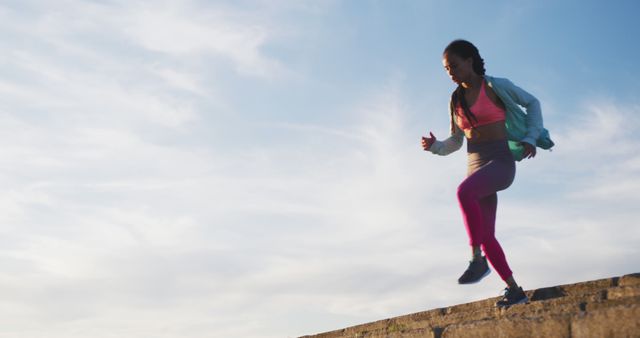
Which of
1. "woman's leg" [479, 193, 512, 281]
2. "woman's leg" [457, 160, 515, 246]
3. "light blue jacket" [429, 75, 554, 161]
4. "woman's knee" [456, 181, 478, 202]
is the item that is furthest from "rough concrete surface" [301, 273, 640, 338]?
"light blue jacket" [429, 75, 554, 161]

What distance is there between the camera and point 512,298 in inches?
219

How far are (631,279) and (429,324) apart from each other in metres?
1.69

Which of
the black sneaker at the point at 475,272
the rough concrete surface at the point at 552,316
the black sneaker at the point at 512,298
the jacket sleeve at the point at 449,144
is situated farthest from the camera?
the jacket sleeve at the point at 449,144

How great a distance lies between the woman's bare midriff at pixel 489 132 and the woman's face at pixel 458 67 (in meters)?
0.41

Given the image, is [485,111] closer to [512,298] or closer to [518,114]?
[518,114]

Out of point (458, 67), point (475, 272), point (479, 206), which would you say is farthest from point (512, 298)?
point (458, 67)

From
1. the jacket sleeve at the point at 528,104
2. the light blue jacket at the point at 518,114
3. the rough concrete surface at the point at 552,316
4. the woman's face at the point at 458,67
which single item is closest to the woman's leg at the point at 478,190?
the light blue jacket at the point at 518,114

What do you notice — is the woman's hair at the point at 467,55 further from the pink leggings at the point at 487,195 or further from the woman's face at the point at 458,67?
the pink leggings at the point at 487,195

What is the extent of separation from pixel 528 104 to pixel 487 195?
795 mm

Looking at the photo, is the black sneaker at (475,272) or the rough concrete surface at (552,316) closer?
the rough concrete surface at (552,316)

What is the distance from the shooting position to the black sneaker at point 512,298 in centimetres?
553

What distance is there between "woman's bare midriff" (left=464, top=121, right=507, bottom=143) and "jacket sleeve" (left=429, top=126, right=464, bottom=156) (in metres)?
0.37

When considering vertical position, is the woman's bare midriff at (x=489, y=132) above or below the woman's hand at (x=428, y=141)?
below

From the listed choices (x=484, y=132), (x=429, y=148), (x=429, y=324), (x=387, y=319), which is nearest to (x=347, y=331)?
(x=387, y=319)
